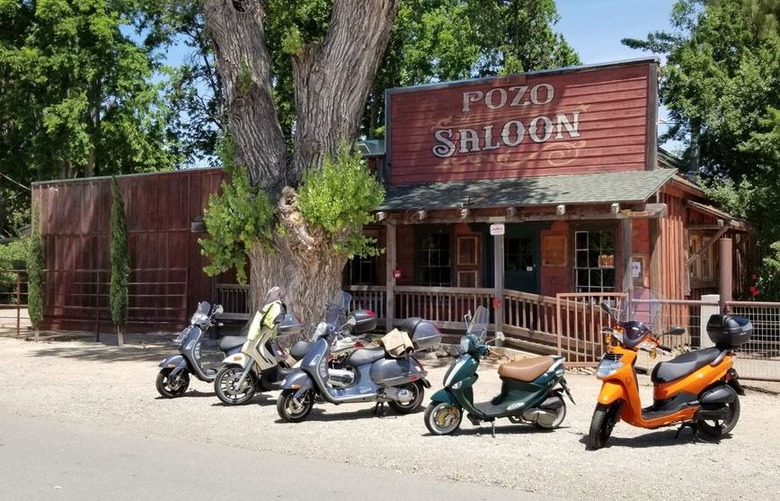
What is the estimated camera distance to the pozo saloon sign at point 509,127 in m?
16.2

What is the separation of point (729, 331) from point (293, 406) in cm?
465

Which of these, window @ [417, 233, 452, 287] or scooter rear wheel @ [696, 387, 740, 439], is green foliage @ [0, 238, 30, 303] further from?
scooter rear wheel @ [696, 387, 740, 439]

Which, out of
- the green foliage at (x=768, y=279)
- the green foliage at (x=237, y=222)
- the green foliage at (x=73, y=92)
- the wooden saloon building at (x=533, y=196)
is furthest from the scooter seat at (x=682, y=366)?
the green foliage at (x=73, y=92)

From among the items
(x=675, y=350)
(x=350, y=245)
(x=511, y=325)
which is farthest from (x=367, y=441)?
(x=675, y=350)

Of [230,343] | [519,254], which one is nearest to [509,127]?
[519,254]

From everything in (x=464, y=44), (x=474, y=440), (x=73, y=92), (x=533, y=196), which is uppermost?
(x=464, y=44)

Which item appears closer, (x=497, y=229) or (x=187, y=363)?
(x=187, y=363)

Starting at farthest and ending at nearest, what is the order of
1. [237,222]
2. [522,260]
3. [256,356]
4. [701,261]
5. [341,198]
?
[701,261], [522,260], [237,222], [341,198], [256,356]

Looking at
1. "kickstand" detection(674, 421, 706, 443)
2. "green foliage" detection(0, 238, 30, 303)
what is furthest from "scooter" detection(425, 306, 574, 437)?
"green foliage" detection(0, 238, 30, 303)

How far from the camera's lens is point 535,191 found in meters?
15.0

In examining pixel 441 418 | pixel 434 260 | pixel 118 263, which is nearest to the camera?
pixel 441 418

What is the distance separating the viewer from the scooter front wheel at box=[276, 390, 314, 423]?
8914 millimetres

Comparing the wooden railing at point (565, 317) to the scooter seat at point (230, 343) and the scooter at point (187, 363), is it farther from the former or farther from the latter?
the scooter at point (187, 363)

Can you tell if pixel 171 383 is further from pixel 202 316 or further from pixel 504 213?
pixel 504 213
